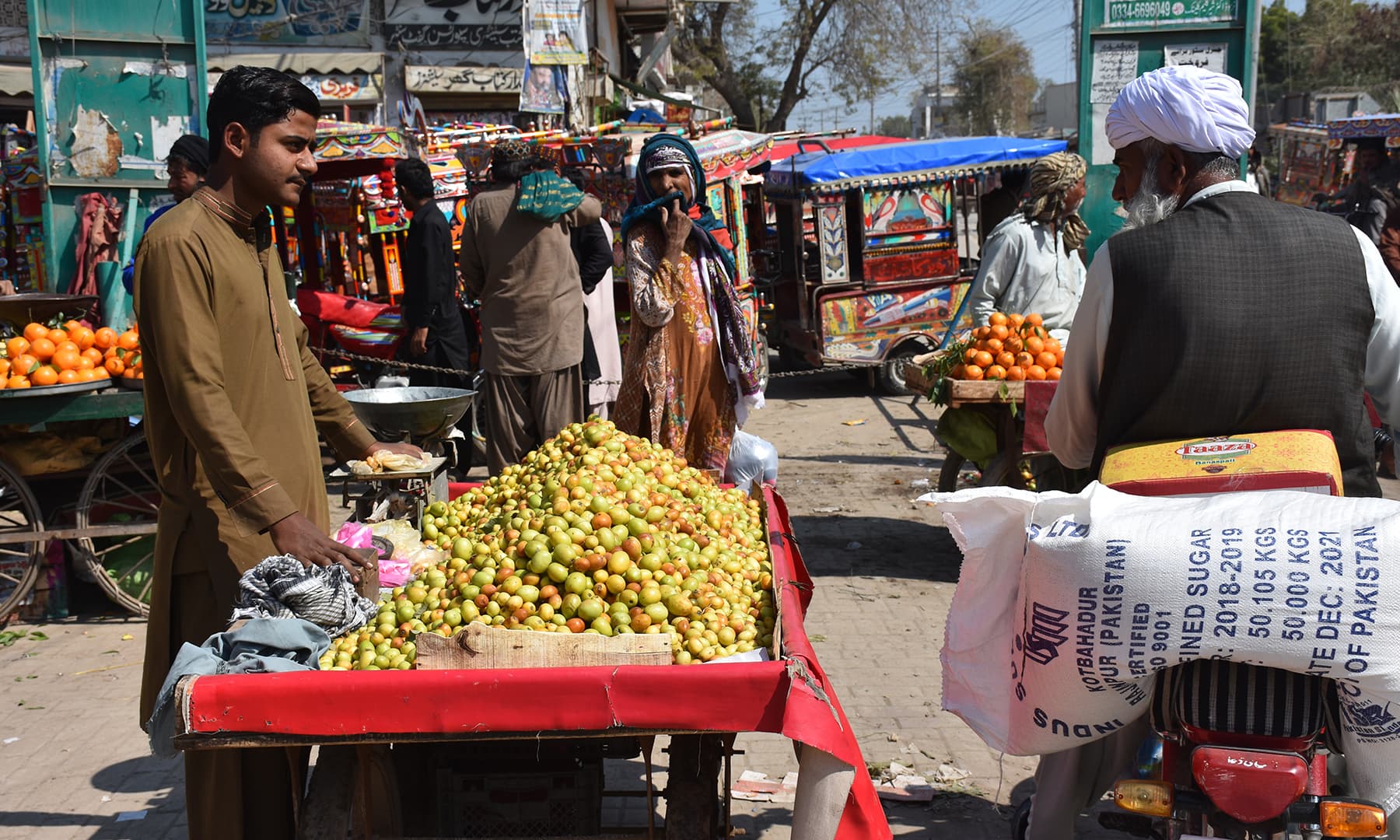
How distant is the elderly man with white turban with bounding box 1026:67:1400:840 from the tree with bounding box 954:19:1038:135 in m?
56.6

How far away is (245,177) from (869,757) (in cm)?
275

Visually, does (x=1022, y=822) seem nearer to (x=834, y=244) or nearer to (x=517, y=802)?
(x=517, y=802)

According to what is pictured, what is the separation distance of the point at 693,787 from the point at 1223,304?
5.12 ft

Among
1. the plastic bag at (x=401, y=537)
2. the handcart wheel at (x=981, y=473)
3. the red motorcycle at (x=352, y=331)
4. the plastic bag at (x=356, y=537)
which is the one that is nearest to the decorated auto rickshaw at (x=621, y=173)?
the red motorcycle at (x=352, y=331)

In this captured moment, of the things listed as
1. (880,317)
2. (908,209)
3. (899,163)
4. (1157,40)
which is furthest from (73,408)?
(899,163)

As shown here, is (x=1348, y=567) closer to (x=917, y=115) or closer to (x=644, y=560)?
(x=644, y=560)

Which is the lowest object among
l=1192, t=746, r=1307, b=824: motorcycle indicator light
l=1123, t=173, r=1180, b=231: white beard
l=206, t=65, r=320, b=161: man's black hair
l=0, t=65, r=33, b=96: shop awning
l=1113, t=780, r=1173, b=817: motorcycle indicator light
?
l=1113, t=780, r=1173, b=817: motorcycle indicator light

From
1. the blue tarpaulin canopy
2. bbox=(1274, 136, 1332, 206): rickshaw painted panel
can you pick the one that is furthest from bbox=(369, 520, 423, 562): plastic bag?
bbox=(1274, 136, 1332, 206): rickshaw painted panel

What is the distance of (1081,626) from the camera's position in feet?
7.42

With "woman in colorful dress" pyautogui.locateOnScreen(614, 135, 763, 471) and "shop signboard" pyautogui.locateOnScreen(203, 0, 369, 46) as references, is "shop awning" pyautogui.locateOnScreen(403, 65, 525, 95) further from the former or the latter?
"woman in colorful dress" pyautogui.locateOnScreen(614, 135, 763, 471)

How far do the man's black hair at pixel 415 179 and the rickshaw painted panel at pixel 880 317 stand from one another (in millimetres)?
5334

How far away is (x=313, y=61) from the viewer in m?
15.8

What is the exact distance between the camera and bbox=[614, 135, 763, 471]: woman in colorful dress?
5375 mm

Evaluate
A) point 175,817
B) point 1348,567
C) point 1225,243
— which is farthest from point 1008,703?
point 175,817
